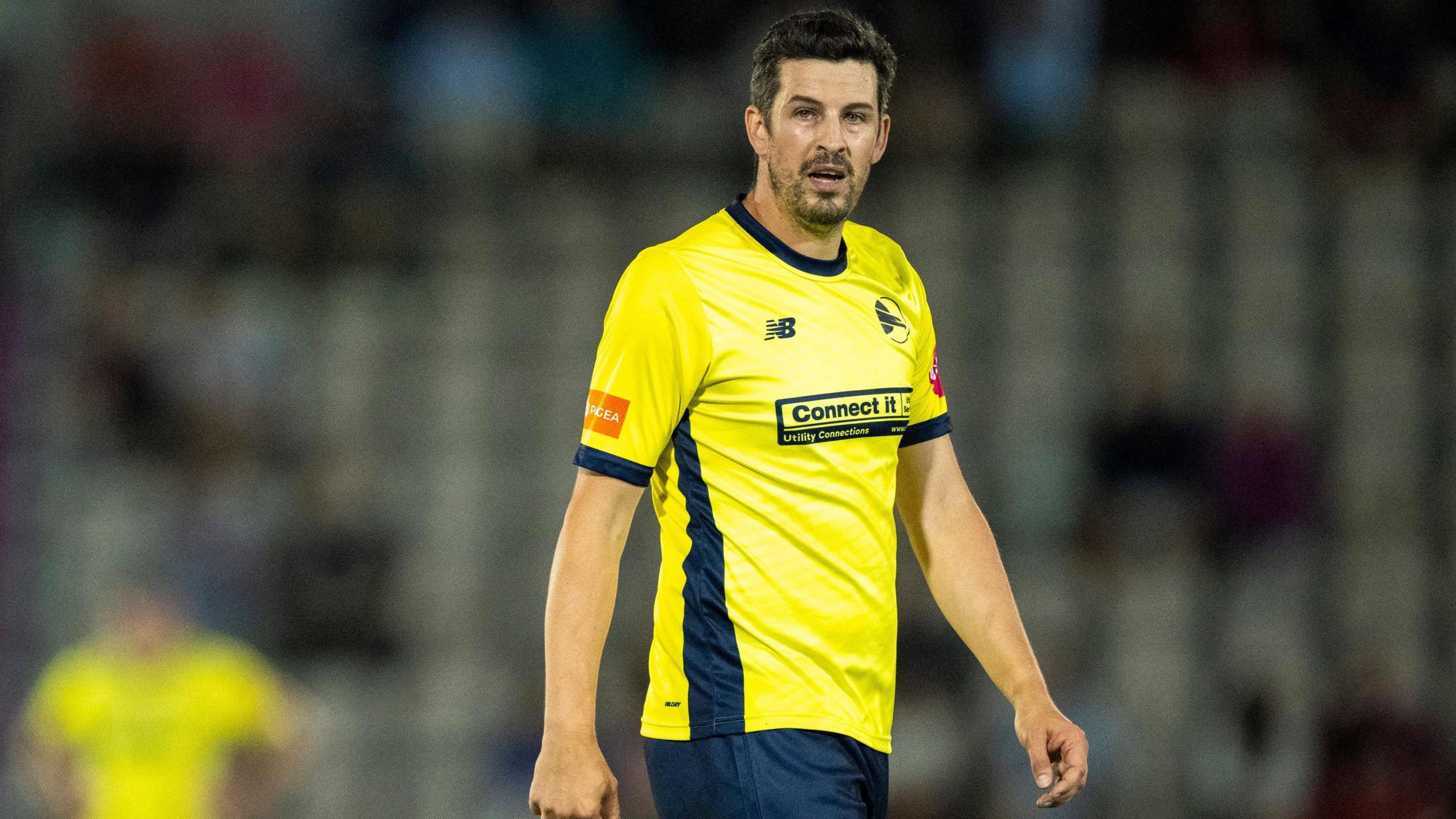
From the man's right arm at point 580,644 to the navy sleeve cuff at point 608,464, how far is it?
0.4 inches

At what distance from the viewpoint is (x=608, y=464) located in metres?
3.01

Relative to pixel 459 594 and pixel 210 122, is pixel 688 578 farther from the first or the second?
pixel 210 122

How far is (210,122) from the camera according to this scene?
9.63 m

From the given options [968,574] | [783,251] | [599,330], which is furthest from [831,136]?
[599,330]

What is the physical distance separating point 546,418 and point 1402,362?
4380 millimetres

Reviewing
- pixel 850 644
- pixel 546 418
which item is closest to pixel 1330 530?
pixel 546 418

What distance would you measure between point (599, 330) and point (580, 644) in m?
6.36

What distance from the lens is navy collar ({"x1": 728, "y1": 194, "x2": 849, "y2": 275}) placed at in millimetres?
3229

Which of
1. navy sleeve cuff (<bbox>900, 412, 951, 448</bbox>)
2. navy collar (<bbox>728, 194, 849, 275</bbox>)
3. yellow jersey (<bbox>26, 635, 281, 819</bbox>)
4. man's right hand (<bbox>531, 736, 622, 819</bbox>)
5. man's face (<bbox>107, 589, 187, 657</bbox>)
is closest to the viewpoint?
man's right hand (<bbox>531, 736, 622, 819</bbox>)

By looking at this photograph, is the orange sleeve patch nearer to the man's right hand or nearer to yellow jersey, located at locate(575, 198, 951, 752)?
yellow jersey, located at locate(575, 198, 951, 752)

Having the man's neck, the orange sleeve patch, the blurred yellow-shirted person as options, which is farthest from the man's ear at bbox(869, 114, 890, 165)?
the blurred yellow-shirted person

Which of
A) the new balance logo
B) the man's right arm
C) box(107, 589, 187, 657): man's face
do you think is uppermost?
the new balance logo

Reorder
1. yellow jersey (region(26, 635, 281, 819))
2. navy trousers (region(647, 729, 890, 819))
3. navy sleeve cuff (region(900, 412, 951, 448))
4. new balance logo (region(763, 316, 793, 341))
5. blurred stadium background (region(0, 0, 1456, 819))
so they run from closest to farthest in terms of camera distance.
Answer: navy trousers (region(647, 729, 890, 819)) < new balance logo (region(763, 316, 793, 341)) < navy sleeve cuff (region(900, 412, 951, 448)) < yellow jersey (region(26, 635, 281, 819)) < blurred stadium background (region(0, 0, 1456, 819))

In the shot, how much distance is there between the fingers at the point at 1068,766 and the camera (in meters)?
3.06
